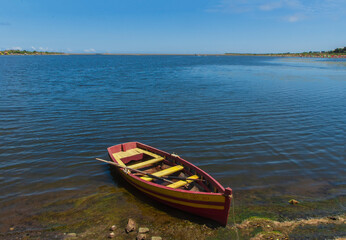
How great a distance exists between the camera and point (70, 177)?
11602 millimetres

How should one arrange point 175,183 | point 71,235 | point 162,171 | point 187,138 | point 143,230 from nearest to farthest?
point 71,235 → point 143,230 → point 175,183 → point 162,171 → point 187,138

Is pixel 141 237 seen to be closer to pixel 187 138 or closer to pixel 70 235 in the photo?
pixel 70 235

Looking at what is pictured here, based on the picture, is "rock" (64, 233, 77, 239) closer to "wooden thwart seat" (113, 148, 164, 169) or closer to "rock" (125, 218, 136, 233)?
"rock" (125, 218, 136, 233)

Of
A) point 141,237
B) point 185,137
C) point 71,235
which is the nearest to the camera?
point 141,237

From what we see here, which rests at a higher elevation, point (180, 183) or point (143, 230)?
point (180, 183)

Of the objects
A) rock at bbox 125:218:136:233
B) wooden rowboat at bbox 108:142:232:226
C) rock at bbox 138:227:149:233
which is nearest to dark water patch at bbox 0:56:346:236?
wooden rowboat at bbox 108:142:232:226

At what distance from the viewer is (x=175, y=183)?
951cm

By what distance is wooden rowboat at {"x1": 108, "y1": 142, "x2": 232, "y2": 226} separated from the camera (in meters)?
8.06

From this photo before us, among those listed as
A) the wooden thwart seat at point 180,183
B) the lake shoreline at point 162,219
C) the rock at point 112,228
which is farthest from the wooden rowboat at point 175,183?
the rock at point 112,228

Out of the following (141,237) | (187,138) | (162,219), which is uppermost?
(187,138)

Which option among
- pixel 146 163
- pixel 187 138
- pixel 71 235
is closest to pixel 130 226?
pixel 71 235

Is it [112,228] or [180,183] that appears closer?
[112,228]

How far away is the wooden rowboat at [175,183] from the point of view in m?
8.06

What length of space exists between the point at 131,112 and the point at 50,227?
14.2m
